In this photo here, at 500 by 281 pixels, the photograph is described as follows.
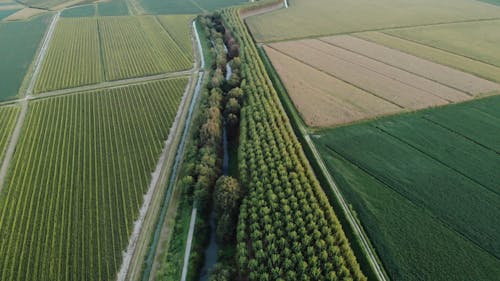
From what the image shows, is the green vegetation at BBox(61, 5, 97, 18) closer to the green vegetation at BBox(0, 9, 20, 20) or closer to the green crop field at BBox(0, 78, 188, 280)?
the green vegetation at BBox(0, 9, 20, 20)

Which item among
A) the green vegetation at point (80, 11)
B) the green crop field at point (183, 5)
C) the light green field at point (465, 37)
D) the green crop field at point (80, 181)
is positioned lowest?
the green crop field at point (80, 181)

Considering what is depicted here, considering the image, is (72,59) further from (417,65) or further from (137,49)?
(417,65)

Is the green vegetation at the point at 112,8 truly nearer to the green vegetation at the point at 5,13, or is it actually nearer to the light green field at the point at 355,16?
the green vegetation at the point at 5,13

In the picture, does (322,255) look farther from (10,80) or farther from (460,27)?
(460,27)

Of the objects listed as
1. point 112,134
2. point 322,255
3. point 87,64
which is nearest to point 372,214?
point 322,255

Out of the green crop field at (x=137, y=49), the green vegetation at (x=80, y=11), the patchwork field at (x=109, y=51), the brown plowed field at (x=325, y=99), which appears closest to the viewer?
the brown plowed field at (x=325, y=99)

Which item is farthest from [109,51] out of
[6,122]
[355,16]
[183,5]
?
[355,16]

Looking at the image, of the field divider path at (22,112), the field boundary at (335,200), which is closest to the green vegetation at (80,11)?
the field divider path at (22,112)
